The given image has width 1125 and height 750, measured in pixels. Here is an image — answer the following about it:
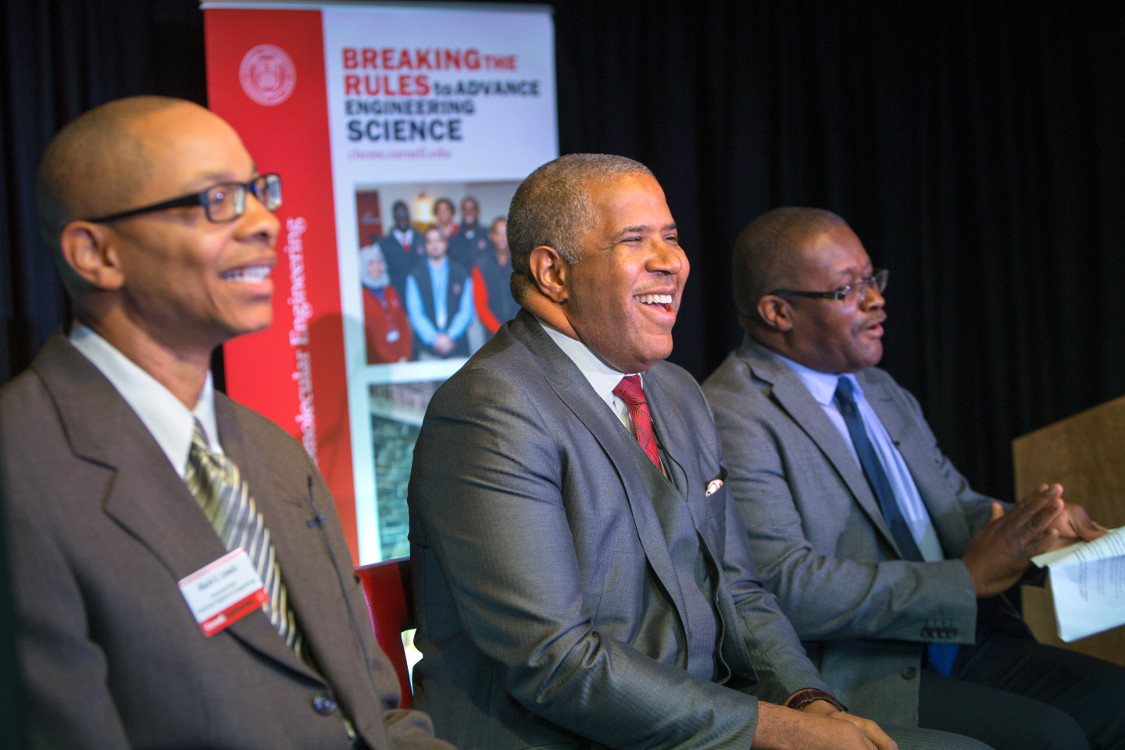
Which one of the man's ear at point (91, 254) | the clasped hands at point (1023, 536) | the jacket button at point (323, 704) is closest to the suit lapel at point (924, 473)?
the clasped hands at point (1023, 536)

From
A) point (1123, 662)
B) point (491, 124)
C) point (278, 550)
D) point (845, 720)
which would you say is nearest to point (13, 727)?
point (278, 550)

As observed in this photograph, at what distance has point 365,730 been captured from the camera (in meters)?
1.59

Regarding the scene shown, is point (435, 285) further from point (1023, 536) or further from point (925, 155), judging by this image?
point (925, 155)

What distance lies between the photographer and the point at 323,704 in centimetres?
152

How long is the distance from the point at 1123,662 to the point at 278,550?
9.28 feet

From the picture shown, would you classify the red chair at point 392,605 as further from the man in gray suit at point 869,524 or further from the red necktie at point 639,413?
the man in gray suit at point 869,524

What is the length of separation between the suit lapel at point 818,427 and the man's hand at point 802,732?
2.99 ft

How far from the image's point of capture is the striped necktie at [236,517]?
152 centimetres

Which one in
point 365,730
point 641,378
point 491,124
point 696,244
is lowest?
point 365,730

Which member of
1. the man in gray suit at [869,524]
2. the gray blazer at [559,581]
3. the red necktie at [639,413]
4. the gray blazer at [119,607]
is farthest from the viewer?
the man in gray suit at [869,524]

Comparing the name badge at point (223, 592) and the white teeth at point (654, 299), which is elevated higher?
the white teeth at point (654, 299)

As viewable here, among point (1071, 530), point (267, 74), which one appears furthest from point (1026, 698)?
point (267, 74)

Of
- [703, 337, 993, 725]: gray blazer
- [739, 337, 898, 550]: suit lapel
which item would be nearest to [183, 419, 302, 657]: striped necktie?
[703, 337, 993, 725]: gray blazer

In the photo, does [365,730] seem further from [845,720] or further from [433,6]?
[433,6]
